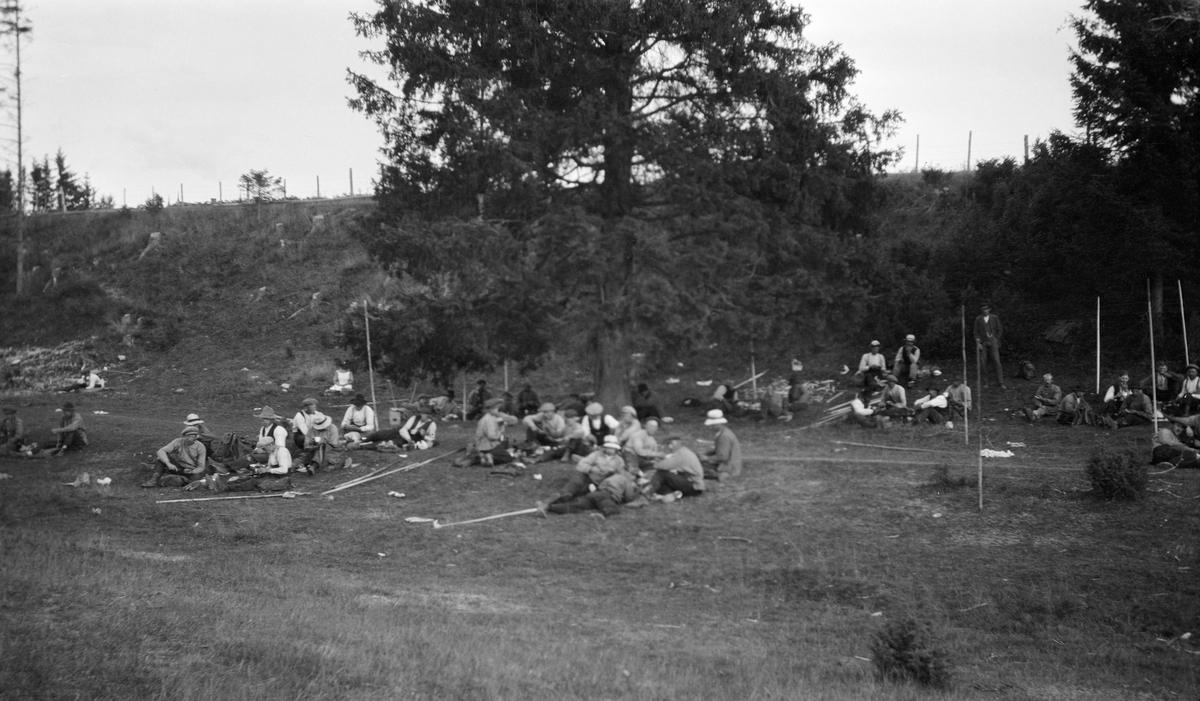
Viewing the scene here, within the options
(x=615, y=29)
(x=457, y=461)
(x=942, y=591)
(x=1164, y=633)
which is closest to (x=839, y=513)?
(x=942, y=591)

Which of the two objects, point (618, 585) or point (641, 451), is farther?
point (641, 451)

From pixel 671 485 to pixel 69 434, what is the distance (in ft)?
44.0

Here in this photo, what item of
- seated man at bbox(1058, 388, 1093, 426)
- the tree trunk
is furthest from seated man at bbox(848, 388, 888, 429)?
the tree trunk

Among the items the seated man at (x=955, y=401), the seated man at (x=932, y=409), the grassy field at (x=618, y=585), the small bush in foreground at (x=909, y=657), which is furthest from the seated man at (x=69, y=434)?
the small bush in foreground at (x=909, y=657)

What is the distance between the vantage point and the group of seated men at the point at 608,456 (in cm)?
1619

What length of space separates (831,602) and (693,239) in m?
13.6

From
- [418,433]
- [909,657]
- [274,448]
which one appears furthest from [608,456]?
[909,657]

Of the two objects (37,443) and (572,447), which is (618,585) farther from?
(37,443)

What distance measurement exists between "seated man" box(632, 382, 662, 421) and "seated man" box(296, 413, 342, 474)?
23.4ft

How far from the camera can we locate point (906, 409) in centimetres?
2209

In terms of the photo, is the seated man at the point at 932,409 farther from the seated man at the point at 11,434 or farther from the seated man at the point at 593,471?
the seated man at the point at 11,434

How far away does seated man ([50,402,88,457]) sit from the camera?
21.7 metres

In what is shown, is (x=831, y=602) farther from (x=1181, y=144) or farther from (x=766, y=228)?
(x=1181, y=144)

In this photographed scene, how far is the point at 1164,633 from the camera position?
10.5 m
